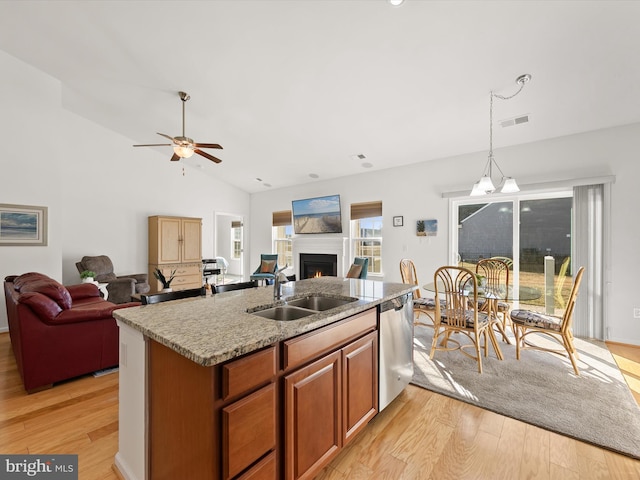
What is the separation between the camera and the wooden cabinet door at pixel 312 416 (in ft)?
4.20

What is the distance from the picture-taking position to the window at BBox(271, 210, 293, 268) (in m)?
7.49

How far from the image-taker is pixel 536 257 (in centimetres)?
427

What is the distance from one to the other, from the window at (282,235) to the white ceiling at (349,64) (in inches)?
112

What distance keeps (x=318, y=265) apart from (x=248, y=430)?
18.5ft

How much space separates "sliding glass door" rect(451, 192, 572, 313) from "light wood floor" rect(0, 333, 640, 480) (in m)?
2.44

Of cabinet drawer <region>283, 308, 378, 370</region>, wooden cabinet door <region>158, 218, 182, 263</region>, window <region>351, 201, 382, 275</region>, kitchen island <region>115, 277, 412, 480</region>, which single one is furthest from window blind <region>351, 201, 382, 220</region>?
kitchen island <region>115, 277, 412, 480</region>

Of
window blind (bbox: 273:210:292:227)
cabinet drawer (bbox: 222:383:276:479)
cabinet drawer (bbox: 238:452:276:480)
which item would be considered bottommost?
cabinet drawer (bbox: 238:452:276:480)

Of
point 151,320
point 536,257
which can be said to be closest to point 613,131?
point 536,257

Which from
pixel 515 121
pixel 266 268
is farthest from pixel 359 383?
pixel 266 268

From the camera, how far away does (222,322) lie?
138cm

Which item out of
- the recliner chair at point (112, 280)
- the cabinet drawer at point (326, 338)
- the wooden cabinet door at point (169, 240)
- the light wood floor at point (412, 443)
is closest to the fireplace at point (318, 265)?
the wooden cabinet door at point (169, 240)

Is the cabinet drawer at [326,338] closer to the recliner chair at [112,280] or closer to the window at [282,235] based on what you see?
the recliner chair at [112,280]

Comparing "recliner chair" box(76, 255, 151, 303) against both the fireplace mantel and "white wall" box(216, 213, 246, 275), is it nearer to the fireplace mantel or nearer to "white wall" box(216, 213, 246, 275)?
the fireplace mantel

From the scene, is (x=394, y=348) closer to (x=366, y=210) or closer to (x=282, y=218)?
(x=366, y=210)
